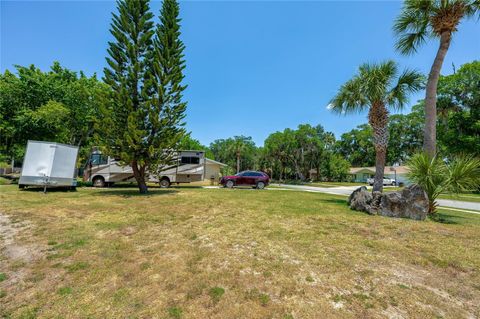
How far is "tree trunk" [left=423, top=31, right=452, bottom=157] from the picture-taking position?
7992 mm

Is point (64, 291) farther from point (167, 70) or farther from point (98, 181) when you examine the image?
point (98, 181)

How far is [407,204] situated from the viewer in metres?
6.77

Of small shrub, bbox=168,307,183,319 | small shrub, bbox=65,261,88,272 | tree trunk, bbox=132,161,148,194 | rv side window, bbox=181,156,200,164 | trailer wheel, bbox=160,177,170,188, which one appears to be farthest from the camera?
rv side window, bbox=181,156,200,164

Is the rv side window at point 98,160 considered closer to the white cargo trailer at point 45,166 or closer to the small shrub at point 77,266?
the white cargo trailer at point 45,166

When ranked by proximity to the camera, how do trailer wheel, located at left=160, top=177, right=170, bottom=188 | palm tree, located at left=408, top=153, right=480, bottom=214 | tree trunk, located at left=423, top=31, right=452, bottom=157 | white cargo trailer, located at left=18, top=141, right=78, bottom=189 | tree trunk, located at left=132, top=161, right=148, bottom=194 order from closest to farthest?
1. palm tree, located at left=408, top=153, right=480, bottom=214
2. tree trunk, located at left=423, top=31, right=452, bottom=157
3. white cargo trailer, located at left=18, top=141, right=78, bottom=189
4. tree trunk, located at left=132, top=161, right=148, bottom=194
5. trailer wheel, located at left=160, top=177, right=170, bottom=188

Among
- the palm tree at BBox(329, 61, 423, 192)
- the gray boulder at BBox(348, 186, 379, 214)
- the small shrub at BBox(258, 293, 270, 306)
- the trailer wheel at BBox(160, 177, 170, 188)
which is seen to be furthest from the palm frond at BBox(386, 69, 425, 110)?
the trailer wheel at BBox(160, 177, 170, 188)

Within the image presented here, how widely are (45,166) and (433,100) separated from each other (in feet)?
58.8

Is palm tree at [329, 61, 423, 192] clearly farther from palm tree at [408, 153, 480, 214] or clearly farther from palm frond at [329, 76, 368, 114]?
palm tree at [408, 153, 480, 214]

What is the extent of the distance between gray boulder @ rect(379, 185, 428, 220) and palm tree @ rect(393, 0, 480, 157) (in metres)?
2.05

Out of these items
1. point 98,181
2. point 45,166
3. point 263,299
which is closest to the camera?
point 263,299

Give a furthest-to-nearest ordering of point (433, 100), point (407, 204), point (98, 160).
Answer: point (98, 160), point (433, 100), point (407, 204)

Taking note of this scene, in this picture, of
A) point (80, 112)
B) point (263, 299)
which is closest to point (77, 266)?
point (263, 299)

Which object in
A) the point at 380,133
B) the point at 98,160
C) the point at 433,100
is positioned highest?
the point at 433,100

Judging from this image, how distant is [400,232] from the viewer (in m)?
5.27
